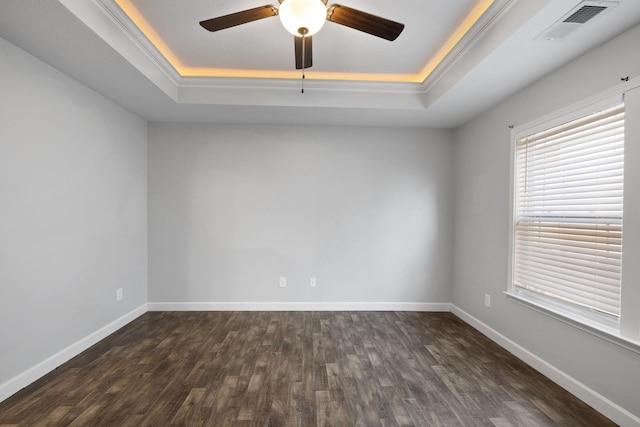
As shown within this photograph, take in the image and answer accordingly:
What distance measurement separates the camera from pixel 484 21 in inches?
84.2

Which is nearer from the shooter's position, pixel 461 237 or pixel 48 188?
pixel 48 188

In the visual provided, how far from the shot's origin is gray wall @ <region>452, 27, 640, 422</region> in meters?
1.93

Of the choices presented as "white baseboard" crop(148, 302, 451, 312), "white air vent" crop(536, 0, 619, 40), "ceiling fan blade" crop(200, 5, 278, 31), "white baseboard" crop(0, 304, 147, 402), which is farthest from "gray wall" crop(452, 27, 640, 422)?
"white baseboard" crop(0, 304, 147, 402)

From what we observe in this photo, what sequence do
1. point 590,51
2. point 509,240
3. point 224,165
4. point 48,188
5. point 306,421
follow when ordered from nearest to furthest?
point 306,421 < point 590,51 < point 48,188 < point 509,240 < point 224,165

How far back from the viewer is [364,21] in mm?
1793

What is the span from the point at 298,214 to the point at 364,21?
2580 millimetres

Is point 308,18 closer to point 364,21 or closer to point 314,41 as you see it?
point 364,21

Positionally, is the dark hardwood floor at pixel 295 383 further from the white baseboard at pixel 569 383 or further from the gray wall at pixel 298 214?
the gray wall at pixel 298 214

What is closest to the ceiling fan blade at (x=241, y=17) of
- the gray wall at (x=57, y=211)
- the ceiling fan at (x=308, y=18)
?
the ceiling fan at (x=308, y=18)

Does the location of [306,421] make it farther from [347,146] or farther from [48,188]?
[347,146]

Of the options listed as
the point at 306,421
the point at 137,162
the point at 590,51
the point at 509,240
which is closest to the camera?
the point at 306,421

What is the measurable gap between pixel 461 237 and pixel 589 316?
1805mm

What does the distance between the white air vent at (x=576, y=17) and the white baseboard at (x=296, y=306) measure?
10.4 feet

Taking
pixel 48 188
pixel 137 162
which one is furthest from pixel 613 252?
pixel 137 162
